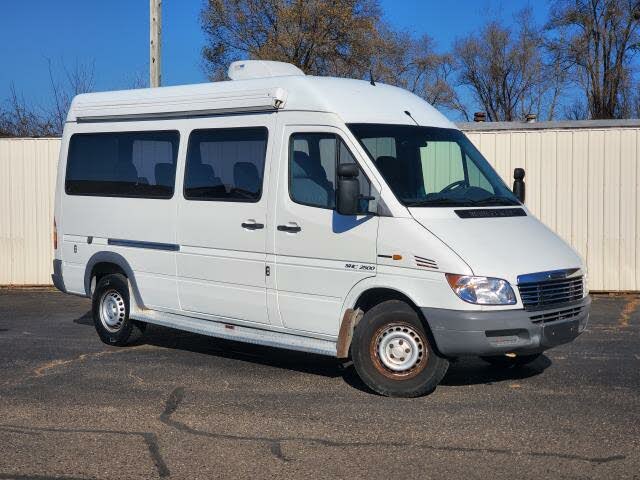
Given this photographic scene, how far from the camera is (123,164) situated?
1009cm

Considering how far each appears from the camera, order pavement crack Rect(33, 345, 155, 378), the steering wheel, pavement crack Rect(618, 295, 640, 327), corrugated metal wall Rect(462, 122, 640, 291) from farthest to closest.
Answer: corrugated metal wall Rect(462, 122, 640, 291) → pavement crack Rect(618, 295, 640, 327) → pavement crack Rect(33, 345, 155, 378) → the steering wheel

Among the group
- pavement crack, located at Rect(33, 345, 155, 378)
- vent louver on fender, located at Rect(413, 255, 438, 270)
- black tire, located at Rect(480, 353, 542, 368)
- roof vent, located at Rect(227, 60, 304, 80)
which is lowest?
pavement crack, located at Rect(33, 345, 155, 378)

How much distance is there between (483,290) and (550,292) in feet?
2.12

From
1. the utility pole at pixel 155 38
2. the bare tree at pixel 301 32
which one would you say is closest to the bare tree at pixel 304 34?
the bare tree at pixel 301 32

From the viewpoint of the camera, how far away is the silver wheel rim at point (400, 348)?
762cm

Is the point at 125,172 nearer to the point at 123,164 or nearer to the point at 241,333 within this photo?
the point at 123,164

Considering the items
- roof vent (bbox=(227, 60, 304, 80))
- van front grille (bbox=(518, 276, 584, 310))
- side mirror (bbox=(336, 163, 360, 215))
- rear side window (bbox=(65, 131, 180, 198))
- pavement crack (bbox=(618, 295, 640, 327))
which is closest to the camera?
van front grille (bbox=(518, 276, 584, 310))

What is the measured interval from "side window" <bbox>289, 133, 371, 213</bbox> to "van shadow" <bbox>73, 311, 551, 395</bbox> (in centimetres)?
167

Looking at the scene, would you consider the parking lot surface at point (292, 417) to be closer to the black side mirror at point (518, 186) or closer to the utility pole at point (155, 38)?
the black side mirror at point (518, 186)

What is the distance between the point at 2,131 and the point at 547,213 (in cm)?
1621

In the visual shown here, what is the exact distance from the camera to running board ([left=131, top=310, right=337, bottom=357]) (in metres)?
8.22

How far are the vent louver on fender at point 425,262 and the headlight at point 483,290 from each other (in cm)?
19

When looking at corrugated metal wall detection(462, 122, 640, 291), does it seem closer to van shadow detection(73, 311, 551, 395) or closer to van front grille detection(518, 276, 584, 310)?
van shadow detection(73, 311, 551, 395)

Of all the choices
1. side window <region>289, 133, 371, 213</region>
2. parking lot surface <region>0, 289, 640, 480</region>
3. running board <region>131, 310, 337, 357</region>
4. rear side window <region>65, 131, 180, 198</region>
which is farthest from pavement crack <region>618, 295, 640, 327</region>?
rear side window <region>65, 131, 180, 198</region>
